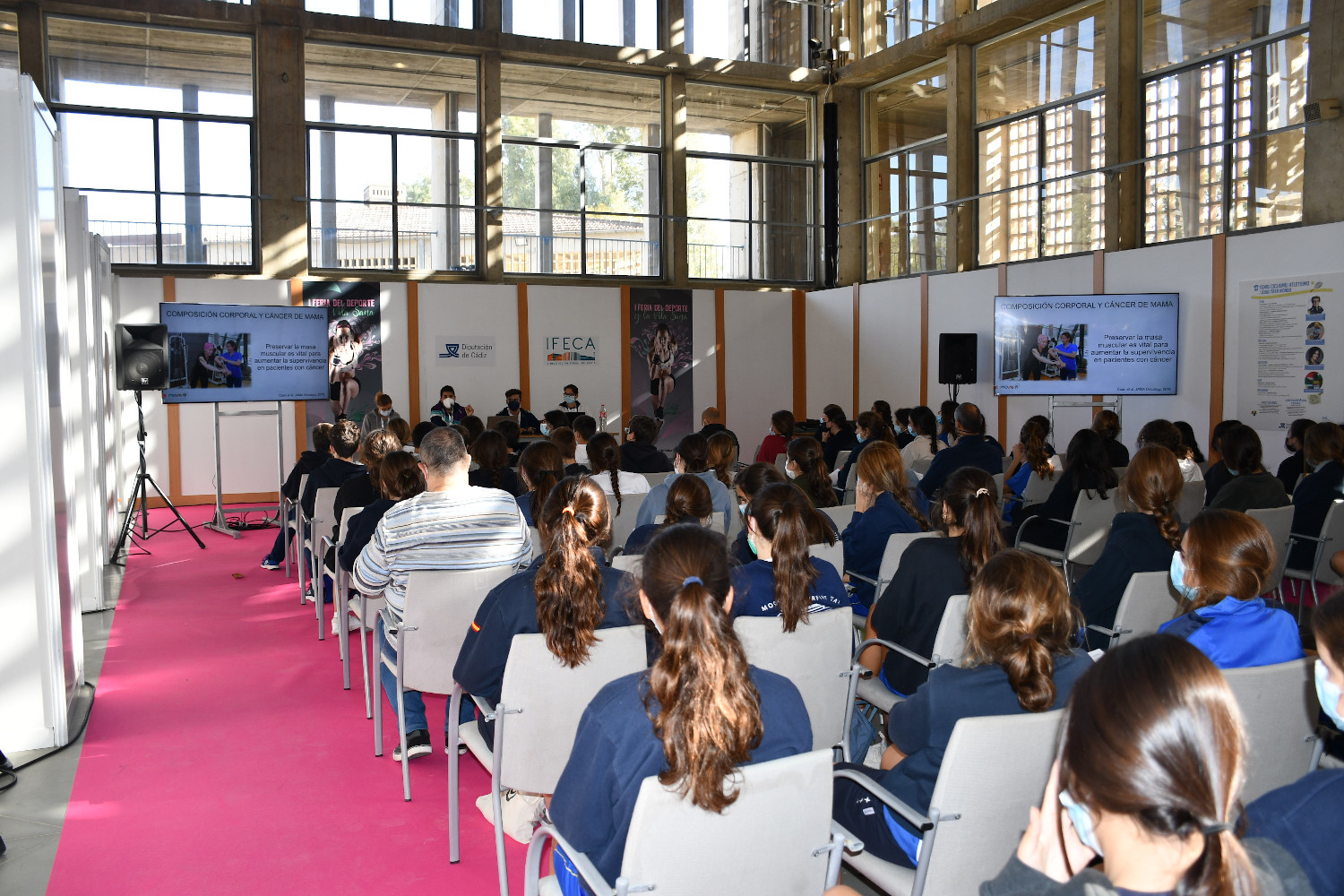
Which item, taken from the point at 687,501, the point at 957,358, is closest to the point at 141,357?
the point at 687,501

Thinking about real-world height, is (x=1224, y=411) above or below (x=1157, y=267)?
below

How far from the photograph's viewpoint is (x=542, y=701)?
8.92 feet

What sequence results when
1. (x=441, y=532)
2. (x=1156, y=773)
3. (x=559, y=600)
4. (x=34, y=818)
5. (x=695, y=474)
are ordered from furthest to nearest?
(x=695, y=474)
(x=441, y=532)
(x=34, y=818)
(x=559, y=600)
(x=1156, y=773)

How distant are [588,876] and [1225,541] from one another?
1830mm

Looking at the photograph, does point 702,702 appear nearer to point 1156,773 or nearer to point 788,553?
point 1156,773

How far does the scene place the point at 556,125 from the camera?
14062mm

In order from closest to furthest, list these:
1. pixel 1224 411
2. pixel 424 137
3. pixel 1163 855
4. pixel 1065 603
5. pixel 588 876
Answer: pixel 1163 855 → pixel 588 876 → pixel 1065 603 → pixel 1224 411 → pixel 424 137

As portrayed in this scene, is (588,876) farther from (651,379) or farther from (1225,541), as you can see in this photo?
(651,379)

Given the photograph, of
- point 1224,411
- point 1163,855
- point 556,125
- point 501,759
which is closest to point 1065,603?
point 1163,855

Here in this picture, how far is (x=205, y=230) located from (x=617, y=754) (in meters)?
12.2

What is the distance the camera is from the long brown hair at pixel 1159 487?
152 inches

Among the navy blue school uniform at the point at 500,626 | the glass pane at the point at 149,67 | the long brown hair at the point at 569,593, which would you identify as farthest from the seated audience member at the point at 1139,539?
the glass pane at the point at 149,67

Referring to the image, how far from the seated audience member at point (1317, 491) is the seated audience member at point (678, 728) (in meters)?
4.84

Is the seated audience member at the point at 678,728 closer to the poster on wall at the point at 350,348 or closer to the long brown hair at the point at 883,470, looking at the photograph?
the long brown hair at the point at 883,470
